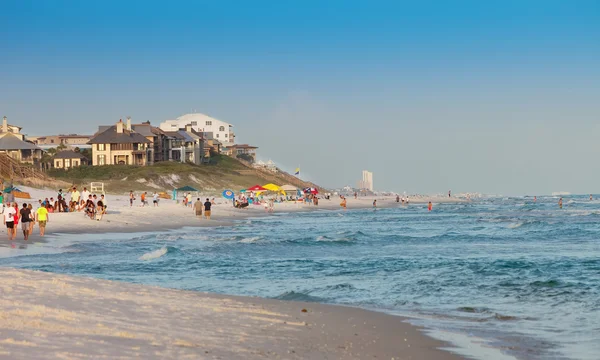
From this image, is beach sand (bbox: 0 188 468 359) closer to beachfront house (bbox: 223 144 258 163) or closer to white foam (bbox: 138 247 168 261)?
white foam (bbox: 138 247 168 261)

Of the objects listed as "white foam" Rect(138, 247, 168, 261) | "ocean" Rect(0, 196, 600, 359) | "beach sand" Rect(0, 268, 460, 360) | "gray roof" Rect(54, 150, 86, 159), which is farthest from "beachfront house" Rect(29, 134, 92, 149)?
"beach sand" Rect(0, 268, 460, 360)

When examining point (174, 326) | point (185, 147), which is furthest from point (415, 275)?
point (185, 147)

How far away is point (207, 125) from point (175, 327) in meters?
183

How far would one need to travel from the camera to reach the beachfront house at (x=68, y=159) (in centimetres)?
12306

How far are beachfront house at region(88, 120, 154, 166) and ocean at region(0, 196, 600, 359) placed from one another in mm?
93759

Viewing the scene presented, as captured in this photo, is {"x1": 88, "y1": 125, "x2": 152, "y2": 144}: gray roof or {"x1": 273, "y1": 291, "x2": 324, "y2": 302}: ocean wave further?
{"x1": 88, "y1": 125, "x2": 152, "y2": 144}: gray roof

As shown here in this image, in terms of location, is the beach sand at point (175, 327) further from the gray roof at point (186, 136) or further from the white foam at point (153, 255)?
the gray roof at point (186, 136)

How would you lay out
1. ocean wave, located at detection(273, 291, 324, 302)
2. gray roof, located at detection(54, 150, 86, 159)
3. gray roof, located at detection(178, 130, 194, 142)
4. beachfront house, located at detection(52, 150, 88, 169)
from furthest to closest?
gray roof, located at detection(178, 130, 194, 142) → gray roof, located at detection(54, 150, 86, 159) → beachfront house, located at detection(52, 150, 88, 169) → ocean wave, located at detection(273, 291, 324, 302)

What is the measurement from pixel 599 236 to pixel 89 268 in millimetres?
26510

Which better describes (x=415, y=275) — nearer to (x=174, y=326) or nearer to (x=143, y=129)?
(x=174, y=326)

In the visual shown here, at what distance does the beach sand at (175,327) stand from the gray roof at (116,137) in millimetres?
115440

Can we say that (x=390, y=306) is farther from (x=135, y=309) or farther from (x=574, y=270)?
(x=574, y=270)

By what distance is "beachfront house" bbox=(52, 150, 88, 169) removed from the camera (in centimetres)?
12306

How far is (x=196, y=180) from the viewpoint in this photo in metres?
124
